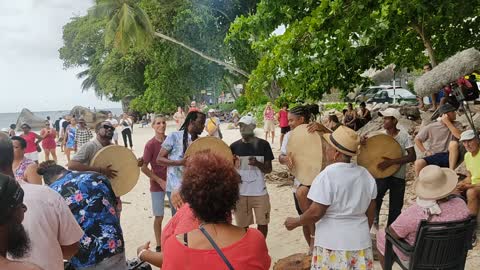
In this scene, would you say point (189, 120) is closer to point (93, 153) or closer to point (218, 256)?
point (93, 153)

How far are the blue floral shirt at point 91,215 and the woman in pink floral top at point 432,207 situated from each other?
83.1 inches

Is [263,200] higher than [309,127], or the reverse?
[309,127]

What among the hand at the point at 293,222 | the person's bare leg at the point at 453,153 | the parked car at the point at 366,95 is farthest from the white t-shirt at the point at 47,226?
the parked car at the point at 366,95

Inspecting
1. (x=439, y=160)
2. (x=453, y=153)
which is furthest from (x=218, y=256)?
(x=439, y=160)

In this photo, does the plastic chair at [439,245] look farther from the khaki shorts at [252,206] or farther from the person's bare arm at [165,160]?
the person's bare arm at [165,160]

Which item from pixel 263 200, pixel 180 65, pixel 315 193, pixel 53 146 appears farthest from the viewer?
pixel 180 65

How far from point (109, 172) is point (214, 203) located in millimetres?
2699

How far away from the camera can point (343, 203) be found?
297cm

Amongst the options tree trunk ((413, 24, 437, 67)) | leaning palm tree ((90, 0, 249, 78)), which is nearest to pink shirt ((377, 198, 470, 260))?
tree trunk ((413, 24, 437, 67))

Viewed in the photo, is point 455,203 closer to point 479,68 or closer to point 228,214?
point 228,214

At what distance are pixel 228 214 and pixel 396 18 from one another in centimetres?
586

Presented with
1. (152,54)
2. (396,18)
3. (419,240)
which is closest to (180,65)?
(152,54)

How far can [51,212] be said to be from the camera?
240cm

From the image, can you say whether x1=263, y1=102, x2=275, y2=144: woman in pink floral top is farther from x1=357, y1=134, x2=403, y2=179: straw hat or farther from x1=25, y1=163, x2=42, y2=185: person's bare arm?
x1=25, y1=163, x2=42, y2=185: person's bare arm
